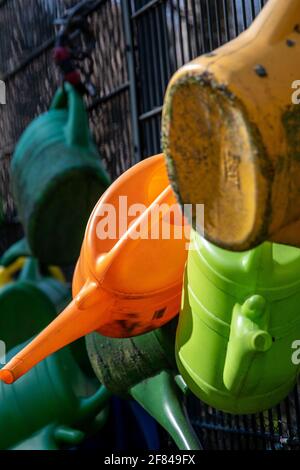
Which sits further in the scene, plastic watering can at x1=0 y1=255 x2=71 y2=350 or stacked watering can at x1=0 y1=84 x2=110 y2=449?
plastic watering can at x1=0 y1=255 x2=71 y2=350

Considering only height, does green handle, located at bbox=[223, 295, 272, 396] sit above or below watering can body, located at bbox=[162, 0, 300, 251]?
below

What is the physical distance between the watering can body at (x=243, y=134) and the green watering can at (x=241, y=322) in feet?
0.85

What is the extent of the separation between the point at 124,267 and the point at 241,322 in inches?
6.5

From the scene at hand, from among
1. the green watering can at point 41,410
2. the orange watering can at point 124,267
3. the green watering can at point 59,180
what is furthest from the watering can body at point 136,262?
the green watering can at point 59,180

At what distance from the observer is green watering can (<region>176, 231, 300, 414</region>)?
915 millimetres

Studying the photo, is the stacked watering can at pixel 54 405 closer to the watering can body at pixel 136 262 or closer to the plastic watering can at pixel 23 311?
the plastic watering can at pixel 23 311

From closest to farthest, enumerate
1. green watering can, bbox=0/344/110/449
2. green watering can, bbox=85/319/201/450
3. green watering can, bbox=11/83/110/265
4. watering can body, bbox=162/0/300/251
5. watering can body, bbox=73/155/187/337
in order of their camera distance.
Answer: watering can body, bbox=162/0/300/251, watering can body, bbox=73/155/187/337, green watering can, bbox=85/319/201/450, green watering can, bbox=0/344/110/449, green watering can, bbox=11/83/110/265

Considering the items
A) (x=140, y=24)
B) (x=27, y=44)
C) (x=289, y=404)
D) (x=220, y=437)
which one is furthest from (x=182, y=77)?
(x=27, y=44)

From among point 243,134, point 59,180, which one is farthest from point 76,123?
point 243,134

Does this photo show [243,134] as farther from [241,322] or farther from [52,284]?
[52,284]

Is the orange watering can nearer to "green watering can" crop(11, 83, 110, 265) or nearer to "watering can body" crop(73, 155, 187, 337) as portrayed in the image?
"watering can body" crop(73, 155, 187, 337)

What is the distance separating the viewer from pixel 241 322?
92 cm

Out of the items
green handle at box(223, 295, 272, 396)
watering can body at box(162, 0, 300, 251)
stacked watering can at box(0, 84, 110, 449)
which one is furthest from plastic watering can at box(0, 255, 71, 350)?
watering can body at box(162, 0, 300, 251)

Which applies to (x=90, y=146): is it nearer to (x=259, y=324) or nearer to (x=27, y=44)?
(x=27, y=44)
